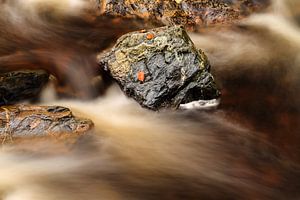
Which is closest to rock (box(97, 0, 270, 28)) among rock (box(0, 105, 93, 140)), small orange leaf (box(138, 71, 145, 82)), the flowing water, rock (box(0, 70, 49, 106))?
the flowing water

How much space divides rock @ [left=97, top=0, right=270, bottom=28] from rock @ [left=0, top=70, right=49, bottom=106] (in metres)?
2.75

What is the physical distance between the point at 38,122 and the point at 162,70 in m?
1.83

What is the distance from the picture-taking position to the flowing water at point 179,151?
4.54m

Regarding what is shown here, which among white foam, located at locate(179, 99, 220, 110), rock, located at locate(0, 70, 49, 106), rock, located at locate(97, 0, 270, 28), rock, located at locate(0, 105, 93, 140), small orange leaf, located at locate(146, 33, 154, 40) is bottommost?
rock, located at locate(0, 105, 93, 140)

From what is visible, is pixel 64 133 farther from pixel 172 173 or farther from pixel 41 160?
pixel 172 173

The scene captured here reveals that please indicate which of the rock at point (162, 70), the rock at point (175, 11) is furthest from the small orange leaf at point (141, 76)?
the rock at point (175, 11)

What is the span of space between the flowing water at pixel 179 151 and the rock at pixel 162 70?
0.63 ft

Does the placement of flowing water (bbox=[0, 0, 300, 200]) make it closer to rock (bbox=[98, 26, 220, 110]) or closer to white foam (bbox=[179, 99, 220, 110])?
white foam (bbox=[179, 99, 220, 110])

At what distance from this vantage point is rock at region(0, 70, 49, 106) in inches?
219

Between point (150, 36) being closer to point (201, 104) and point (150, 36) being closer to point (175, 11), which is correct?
point (201, 104)

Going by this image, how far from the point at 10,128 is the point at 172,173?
1.89m

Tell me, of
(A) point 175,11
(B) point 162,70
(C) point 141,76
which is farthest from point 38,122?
(A) point 175,11

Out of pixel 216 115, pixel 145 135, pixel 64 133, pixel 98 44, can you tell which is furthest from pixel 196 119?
pixel 98 44

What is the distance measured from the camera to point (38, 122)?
5.10m
